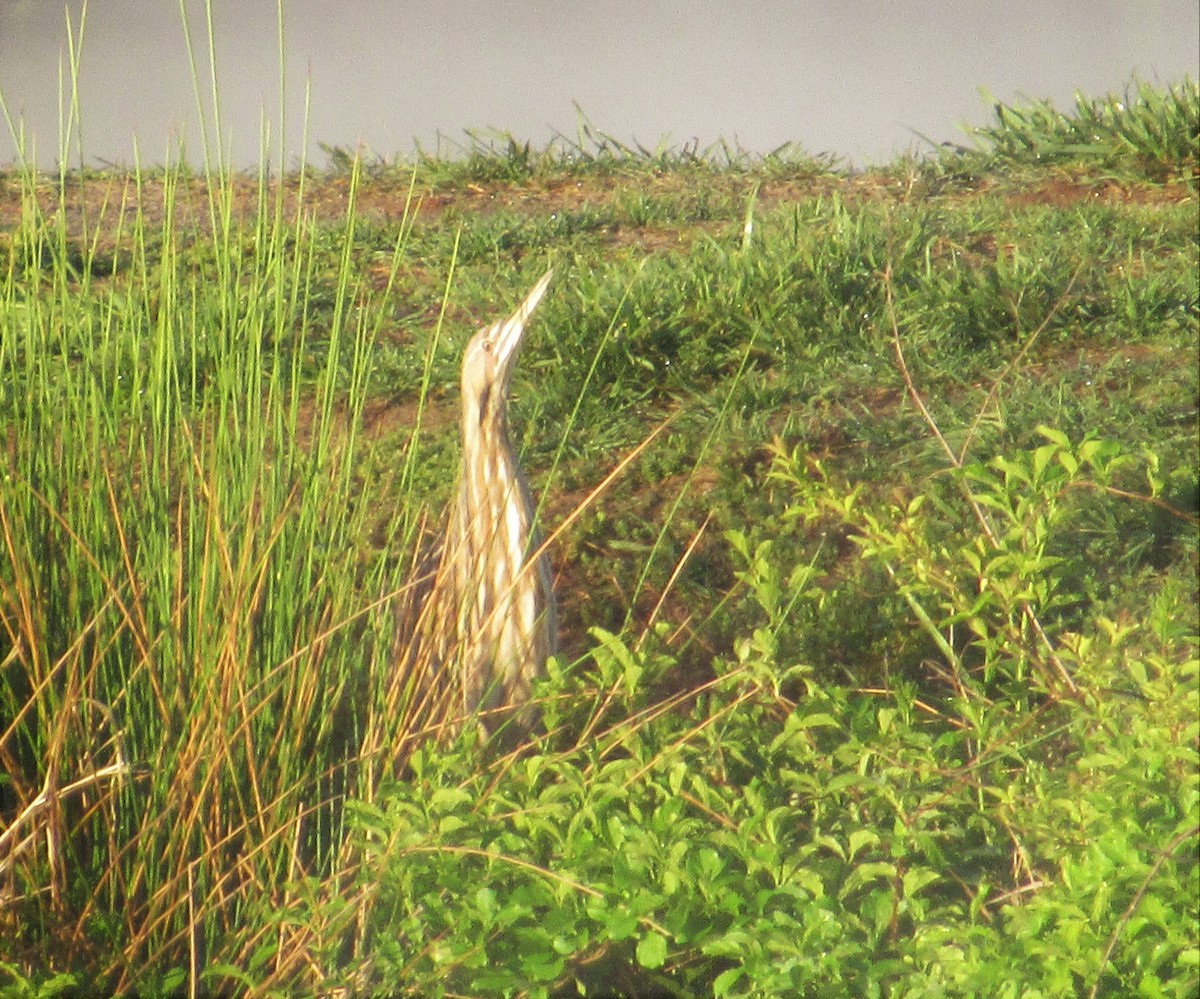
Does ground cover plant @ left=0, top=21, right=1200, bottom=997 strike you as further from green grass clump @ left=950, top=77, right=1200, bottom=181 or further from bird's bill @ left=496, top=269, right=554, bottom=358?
green grass clump @ left=950, top=77, right=1200, bottom=181

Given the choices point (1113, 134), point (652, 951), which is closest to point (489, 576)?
point (652, 951)

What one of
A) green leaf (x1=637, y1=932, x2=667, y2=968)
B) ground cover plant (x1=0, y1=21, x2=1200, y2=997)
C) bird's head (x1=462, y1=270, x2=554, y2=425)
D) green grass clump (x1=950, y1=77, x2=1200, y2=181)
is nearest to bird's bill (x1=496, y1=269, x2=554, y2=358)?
bird's head (x1=462, y1=270, x2=554, y2=425)

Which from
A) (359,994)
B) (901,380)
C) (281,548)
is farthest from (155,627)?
(901,380)

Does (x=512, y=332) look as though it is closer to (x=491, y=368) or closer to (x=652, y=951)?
(x=491, y=368)

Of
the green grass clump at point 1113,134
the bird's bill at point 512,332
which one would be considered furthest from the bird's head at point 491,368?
the green grass clump at point 1113,134

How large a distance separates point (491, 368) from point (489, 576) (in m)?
0.40

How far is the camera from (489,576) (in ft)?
9.01

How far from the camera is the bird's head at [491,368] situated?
282 centimetres

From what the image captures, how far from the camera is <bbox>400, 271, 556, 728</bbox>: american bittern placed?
2529 millimetres

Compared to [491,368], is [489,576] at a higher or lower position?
lower

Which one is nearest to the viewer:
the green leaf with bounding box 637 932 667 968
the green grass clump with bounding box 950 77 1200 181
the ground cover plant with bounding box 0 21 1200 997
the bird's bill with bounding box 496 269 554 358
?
the green leaf with bounding box 637 932 667 968

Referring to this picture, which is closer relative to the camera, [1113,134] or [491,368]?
[491,368]

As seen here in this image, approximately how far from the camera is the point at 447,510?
3121mm

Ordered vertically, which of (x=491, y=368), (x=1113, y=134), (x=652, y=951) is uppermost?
(x=1113, y=134)
